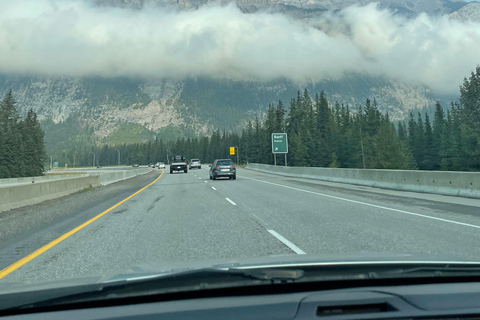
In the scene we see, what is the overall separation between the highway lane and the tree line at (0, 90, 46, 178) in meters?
68.1

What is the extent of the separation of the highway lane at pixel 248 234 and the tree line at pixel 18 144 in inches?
2681

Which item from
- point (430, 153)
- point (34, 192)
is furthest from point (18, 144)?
point (430, 153)

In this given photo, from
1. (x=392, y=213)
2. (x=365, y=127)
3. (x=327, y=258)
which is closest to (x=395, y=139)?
(x=365, y=127)

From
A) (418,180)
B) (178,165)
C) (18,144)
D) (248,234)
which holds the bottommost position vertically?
(248,234)

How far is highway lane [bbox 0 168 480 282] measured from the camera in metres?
5.75

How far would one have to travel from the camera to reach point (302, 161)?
9369 cm

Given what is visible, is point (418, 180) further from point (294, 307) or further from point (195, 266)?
point (294, 307)

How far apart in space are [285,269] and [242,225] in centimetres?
626

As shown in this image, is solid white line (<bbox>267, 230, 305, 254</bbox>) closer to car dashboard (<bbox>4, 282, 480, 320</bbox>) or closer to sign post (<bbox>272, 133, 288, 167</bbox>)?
car dashboard (<bbox>4, 282, 480, 320</bbox>)

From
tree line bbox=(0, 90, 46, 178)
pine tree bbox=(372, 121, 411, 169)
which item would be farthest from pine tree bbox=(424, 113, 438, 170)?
tree line bbox=(0, 90, 46, 178)

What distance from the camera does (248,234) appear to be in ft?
25.2

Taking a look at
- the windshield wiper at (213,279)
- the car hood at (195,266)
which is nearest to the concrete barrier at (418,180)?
the car hood at (195,266)

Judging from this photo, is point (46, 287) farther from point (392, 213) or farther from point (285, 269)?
point (392, 213)

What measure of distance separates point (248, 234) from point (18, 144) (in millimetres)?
80881
